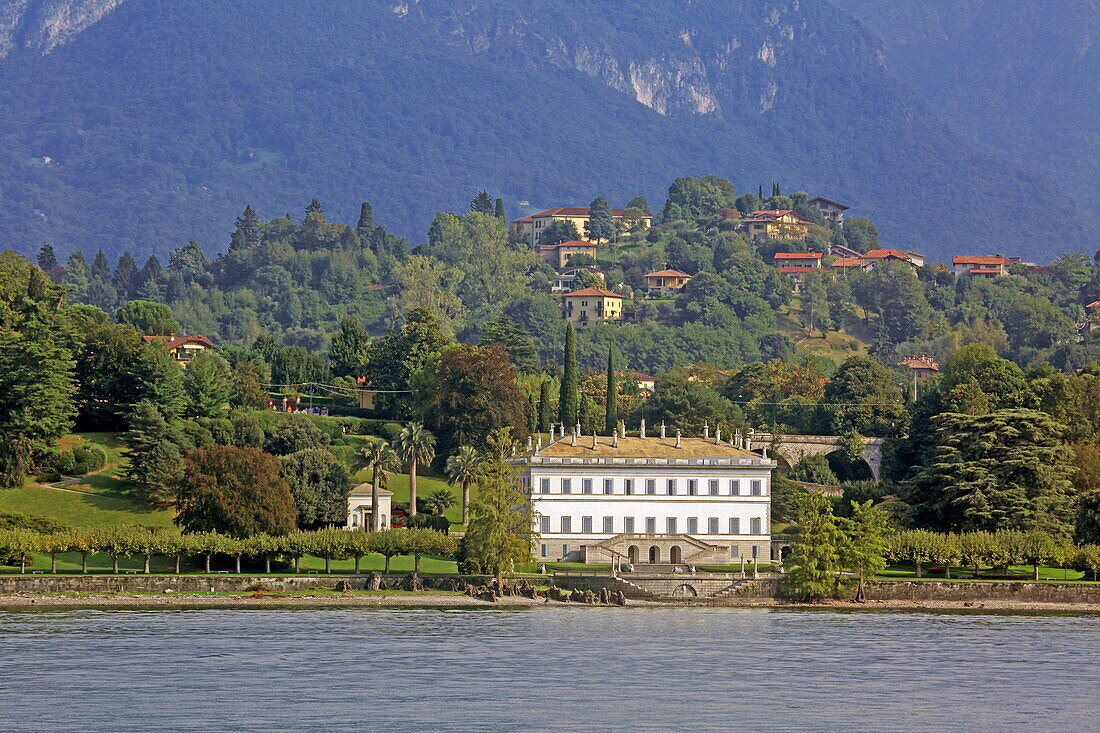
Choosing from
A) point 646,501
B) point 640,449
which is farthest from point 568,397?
point 646,501

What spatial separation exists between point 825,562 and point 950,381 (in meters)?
60.4

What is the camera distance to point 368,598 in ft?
303

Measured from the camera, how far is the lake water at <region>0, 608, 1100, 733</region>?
5978 cm

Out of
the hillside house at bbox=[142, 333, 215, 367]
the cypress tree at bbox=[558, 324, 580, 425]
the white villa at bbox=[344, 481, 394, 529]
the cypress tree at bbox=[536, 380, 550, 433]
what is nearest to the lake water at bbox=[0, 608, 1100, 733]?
the white villa at bbox=[344, 481, 394, 529]

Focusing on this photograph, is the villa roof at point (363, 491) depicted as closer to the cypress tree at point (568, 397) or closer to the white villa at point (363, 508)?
the white villa at point (363, 508)

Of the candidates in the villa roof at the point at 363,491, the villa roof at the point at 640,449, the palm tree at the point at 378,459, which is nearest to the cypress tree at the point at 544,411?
the palm tree at the point at 378,459

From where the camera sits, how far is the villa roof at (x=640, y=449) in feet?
369

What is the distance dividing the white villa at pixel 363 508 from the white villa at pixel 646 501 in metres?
12.3

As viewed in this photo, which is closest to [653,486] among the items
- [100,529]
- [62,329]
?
[100,529]

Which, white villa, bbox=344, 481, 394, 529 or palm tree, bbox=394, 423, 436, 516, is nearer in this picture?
white villa, bbox=344, 481, 394, 529

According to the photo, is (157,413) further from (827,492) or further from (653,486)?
(827,492)

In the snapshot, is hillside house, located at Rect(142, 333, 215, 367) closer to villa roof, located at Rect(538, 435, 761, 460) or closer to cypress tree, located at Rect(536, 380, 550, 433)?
cypress tree, located at Rect(536, 380, 550, 433)

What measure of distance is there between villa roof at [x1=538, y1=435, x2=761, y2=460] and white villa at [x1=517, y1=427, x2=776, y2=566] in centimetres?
19

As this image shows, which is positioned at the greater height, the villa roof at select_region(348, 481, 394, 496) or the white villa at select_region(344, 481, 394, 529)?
the villa roof at select_region(348, 481, 394, 496)
